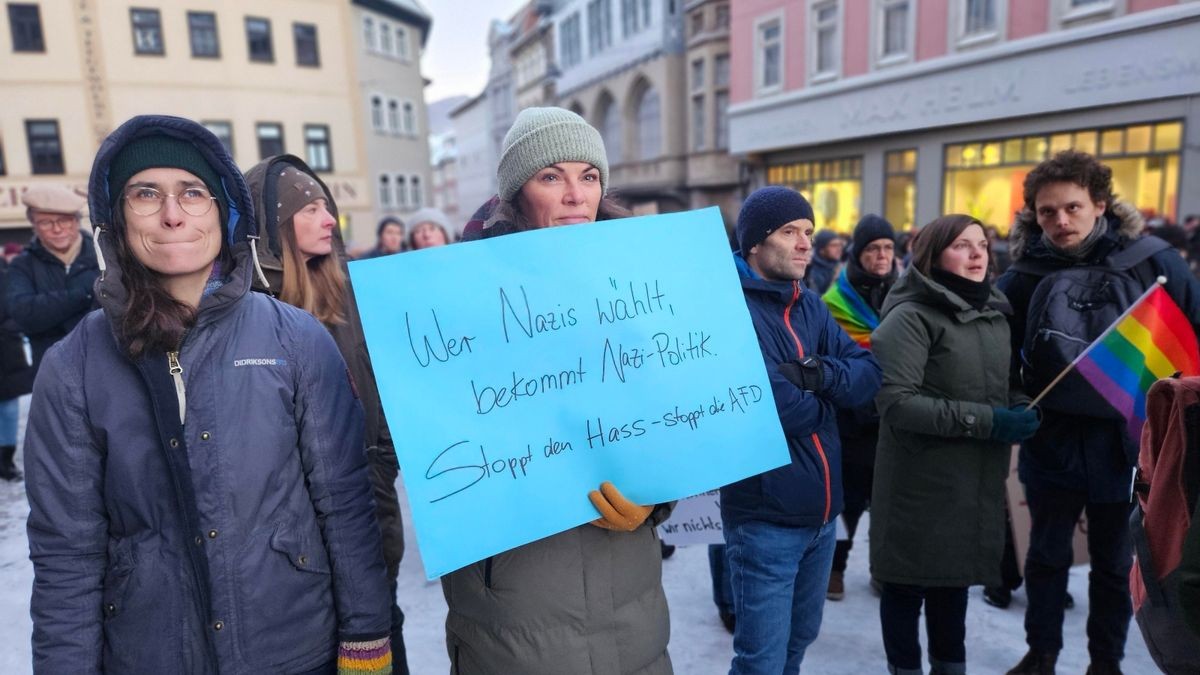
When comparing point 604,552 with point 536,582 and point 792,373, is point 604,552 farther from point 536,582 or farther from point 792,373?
point 792,373

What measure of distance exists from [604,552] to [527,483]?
30 centimetres

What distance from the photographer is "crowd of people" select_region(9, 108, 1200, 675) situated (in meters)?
1.36

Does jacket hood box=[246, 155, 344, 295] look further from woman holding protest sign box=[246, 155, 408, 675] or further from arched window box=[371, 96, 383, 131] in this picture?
arched window box=[371, 96, 383, 131]

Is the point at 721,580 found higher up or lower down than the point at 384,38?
lower down

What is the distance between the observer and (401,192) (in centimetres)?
2688

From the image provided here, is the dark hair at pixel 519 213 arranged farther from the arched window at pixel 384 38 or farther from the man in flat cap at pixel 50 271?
the arched window at pixel 384 38

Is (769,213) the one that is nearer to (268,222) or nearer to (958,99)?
(268,222)

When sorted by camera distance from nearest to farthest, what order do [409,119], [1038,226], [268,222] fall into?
[268,222] → [1038,226] → [409,119]

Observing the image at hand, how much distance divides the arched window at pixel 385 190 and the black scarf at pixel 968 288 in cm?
2565

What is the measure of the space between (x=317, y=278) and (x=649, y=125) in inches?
980

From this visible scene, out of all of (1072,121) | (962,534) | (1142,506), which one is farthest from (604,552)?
(1072,121)

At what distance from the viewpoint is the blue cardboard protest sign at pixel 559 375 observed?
1345mm

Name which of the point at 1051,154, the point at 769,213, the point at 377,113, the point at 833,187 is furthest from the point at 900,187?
the point at 377,113

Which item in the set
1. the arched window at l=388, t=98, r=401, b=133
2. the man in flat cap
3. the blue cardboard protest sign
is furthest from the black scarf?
the arched window at l=388, t=98, r=401, b=133
